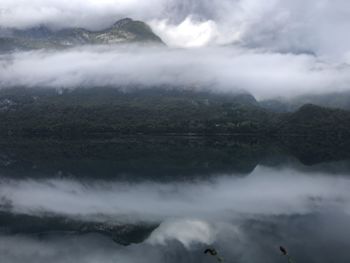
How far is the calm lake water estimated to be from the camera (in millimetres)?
33688

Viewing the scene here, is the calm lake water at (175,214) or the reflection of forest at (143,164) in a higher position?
the calm lake water at (175,214)

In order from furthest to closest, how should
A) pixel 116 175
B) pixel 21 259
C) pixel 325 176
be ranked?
1. pixel 116 175
2. pixel 325 176
3. pixel 21 259

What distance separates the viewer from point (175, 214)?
44.5 metres

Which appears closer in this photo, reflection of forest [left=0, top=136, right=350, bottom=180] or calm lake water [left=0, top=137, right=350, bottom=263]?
calm lake water [left=0, top=137, right=350, bottom=263]

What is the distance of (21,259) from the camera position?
33188 millimetres

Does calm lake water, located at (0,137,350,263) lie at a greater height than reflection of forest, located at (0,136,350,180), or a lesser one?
greater

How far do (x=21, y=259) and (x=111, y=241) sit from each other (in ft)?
20.0

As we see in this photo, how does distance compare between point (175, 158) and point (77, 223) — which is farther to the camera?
point (175, 158)

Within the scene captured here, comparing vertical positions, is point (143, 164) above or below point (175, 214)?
below

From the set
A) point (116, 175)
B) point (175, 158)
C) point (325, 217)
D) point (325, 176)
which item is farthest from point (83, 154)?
point (325, 217)

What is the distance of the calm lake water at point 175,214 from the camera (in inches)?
1326

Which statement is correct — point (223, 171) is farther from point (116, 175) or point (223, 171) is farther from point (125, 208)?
point (125, 208)

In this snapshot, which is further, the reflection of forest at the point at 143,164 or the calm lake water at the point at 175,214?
the reflection of forest at the point at 143,164

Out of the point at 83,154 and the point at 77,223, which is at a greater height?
the point at 77,223
